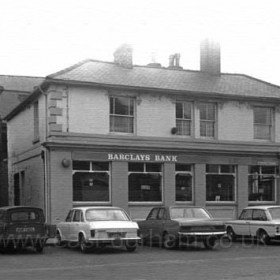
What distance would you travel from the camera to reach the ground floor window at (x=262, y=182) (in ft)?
88.5

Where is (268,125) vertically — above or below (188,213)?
above

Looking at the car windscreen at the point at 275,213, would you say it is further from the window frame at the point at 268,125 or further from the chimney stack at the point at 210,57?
the chimney stack at the point at 210,57

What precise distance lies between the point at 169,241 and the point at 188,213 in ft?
4.22

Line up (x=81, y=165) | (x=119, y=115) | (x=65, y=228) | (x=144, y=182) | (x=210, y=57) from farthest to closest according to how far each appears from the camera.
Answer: (x=210, y=57)
(x=144, y=182)
(x=119, y=115)
(x=81, y=165)
(x=65, y=228)

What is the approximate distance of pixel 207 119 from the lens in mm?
26281

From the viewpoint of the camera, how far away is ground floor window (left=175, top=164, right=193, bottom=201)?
83.6 feet

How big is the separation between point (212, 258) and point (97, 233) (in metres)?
3.60

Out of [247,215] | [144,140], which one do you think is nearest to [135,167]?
[144,140]

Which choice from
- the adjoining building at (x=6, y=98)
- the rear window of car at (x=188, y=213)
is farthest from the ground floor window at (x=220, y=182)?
the adjoining building at (x=6, y=98)

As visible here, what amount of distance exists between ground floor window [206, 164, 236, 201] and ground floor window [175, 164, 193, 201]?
0.92 metres

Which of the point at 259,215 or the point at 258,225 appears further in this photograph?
the point at 259,215

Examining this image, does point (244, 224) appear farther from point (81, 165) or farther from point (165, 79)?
point (165, 79)

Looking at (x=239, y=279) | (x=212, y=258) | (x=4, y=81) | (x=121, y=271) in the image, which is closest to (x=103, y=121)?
(x=212, y=258)

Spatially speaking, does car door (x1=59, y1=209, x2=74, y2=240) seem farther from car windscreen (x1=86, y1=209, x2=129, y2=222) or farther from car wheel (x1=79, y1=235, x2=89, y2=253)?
car wheel (x1=79, y1=235, x2=89, y2=253)
